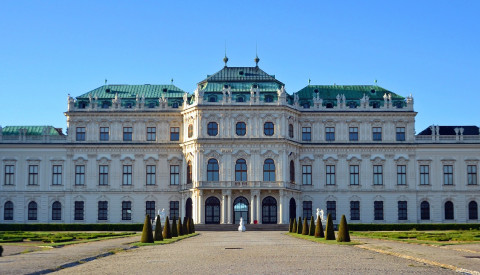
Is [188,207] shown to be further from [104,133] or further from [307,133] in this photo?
[307,133]

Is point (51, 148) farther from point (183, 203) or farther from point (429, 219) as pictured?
point (429, 219)

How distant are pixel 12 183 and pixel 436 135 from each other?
4347cm

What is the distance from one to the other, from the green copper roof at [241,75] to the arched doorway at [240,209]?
1210cm

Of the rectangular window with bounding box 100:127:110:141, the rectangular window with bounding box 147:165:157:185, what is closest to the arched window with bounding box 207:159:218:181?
the rectangular window with bounding box 147:165:157:185

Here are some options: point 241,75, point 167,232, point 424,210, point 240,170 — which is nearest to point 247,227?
point 240,170

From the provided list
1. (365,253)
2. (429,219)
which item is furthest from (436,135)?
(365,253)

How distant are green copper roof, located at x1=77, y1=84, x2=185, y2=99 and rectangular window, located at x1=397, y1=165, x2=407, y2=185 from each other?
77.7 ft

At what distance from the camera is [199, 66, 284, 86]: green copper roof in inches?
2985

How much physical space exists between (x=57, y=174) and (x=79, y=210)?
4.33m

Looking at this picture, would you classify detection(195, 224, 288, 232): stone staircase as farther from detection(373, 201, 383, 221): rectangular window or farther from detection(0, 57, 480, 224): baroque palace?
detection(373, 201, 383, 221): rectangular window

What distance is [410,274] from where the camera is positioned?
19.1 metres

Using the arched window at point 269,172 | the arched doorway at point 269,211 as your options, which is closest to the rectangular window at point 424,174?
the arched window at point 269,172

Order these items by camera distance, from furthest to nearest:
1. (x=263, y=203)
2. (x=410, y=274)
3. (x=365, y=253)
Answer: (x=263, y=203) → (x=365, y=253) → (x=410, y=274)

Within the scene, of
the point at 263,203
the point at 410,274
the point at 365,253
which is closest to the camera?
the point at 410,274
